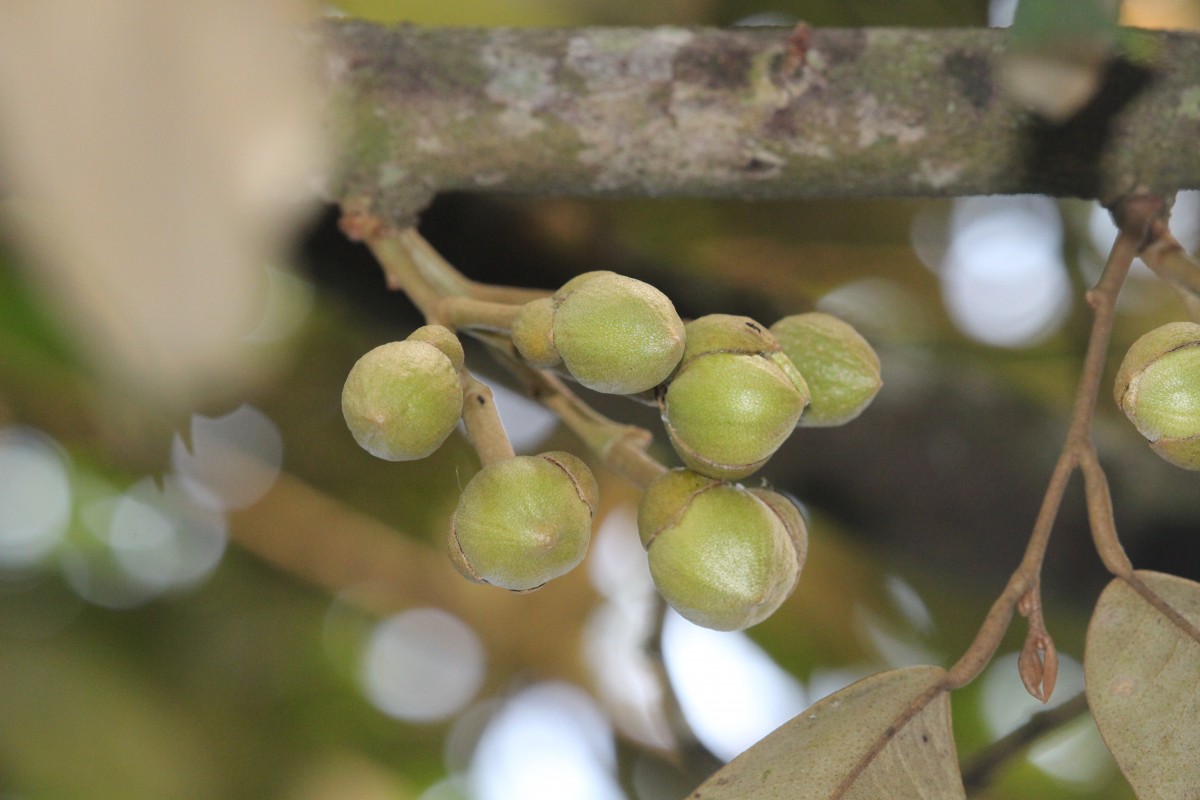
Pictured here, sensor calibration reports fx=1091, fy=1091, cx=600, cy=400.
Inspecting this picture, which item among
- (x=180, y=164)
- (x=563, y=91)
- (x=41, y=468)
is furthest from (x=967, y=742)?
(x=180, y=164)

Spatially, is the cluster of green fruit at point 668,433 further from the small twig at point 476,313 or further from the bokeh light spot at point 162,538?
the bokeh light spot at point 162,538

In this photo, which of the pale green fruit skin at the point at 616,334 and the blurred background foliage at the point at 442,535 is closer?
the pale green fruit skin at the point at 616,334

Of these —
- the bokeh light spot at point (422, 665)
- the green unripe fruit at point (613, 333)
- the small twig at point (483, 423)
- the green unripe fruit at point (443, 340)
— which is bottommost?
the bokeh light spot at point (422, 665)

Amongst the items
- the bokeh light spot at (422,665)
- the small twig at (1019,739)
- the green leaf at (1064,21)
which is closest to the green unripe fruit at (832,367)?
the green leaf at (1064,21)

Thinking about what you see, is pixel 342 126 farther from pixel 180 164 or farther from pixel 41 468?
pixel 41 468

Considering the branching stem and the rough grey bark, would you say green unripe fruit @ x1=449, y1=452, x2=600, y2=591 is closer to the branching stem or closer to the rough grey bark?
the branching stem
